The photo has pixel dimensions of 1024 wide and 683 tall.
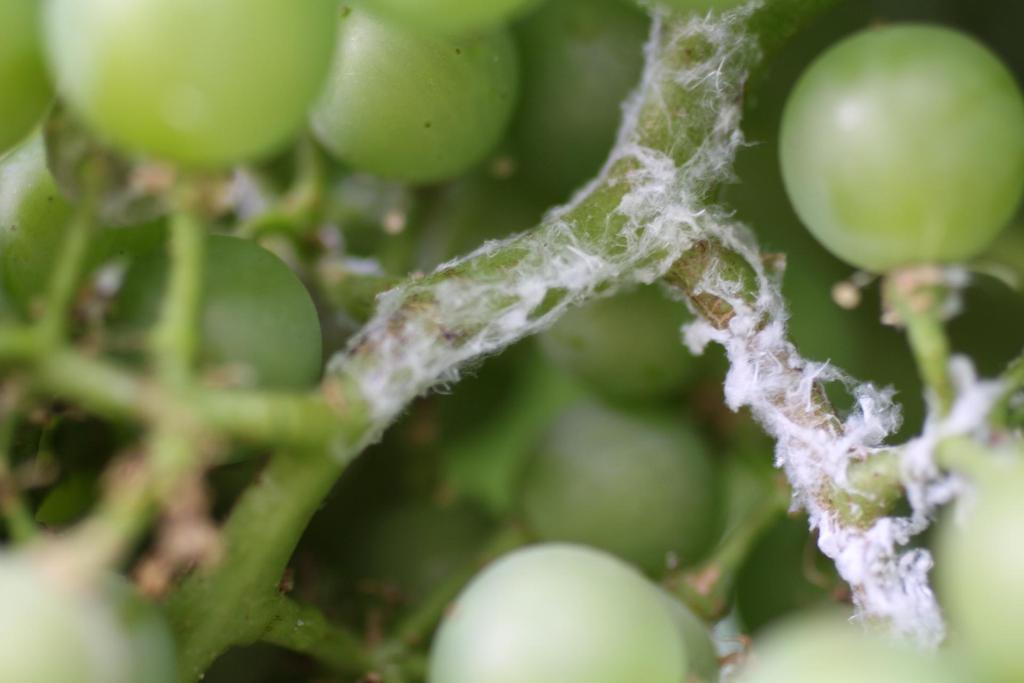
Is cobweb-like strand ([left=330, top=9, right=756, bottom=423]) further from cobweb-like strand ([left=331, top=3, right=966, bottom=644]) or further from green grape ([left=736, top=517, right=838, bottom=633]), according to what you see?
green grape ([left=736, top=517, right=838, bottom=633])

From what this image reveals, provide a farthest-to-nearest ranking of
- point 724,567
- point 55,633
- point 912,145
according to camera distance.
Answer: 1. point 724,567
2. point 912,145
3. point 55,633

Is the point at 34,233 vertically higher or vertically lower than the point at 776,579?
higher

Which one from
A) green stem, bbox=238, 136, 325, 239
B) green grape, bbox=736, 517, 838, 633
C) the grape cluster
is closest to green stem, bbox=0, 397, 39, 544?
the grape cluster

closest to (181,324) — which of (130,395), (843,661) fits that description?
(130,395)

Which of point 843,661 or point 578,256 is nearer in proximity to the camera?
point 843,661

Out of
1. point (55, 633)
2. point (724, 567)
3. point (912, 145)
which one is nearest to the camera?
point (55, 633)

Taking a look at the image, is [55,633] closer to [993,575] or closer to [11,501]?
[11,501]

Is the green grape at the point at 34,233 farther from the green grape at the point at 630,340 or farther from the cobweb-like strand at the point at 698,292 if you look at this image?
the green grape at the point at 630,340
